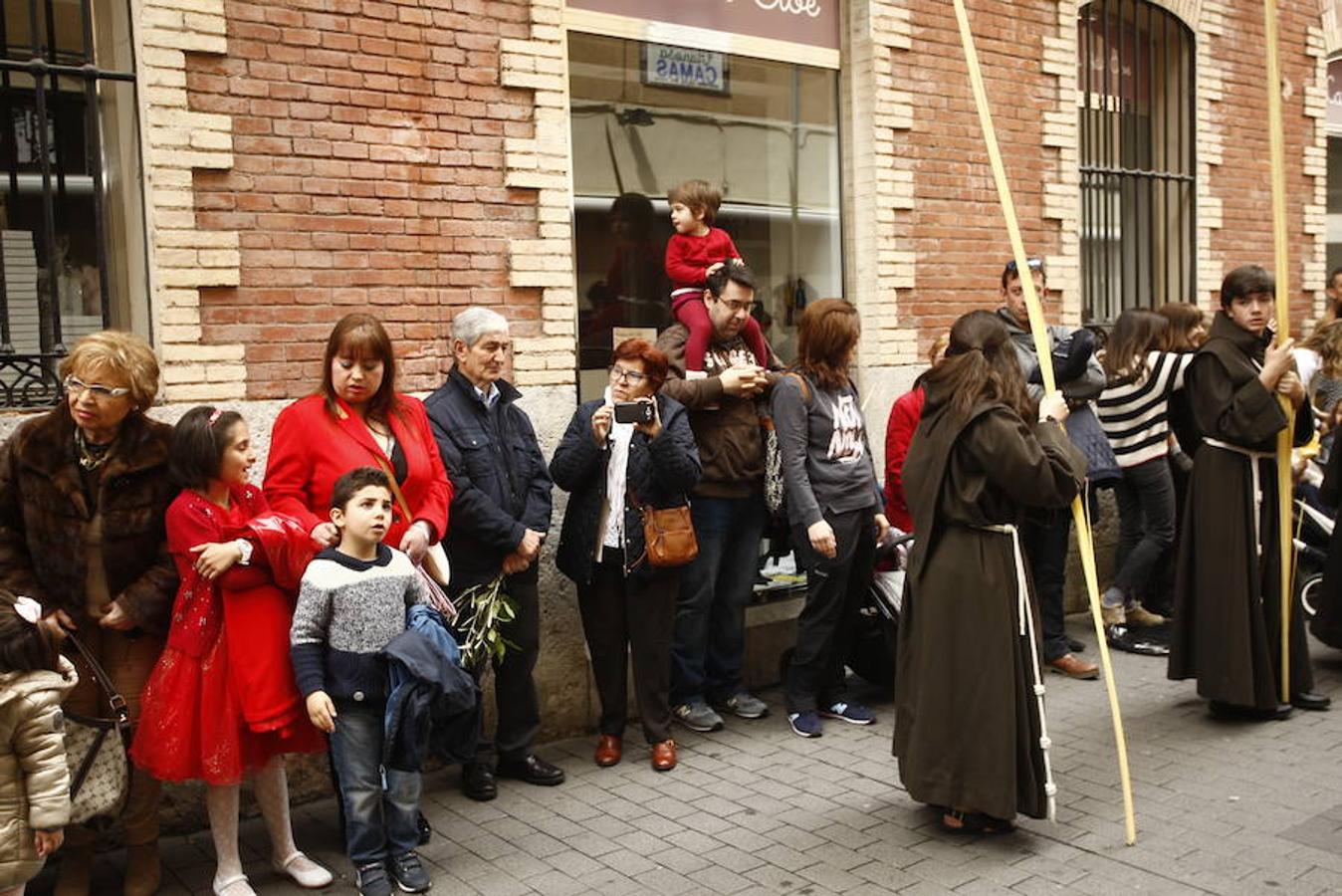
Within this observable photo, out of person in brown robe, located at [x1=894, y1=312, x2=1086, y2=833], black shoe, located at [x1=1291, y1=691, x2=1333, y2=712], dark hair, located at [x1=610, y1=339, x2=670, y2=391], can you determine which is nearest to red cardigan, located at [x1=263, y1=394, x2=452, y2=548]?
dark hair, located at [x1=610, y1=339, x2=670, y2=391]

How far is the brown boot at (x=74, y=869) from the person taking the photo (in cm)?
463

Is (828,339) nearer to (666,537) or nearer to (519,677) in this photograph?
(666,537)

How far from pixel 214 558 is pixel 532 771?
198cm

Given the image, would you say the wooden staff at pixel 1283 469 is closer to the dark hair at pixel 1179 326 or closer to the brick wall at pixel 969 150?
the dark hair at pixel 1179 326

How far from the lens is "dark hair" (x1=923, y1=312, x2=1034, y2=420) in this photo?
16.2ft

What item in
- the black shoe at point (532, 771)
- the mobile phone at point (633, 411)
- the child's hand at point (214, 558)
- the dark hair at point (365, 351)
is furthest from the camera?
the black shoe at point (532, 771)

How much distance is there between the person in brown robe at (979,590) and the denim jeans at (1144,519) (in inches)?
130

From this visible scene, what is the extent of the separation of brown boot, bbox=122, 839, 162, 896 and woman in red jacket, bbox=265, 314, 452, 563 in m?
1.30

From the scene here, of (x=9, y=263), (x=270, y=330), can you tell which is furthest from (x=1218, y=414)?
(x=9, y=263)

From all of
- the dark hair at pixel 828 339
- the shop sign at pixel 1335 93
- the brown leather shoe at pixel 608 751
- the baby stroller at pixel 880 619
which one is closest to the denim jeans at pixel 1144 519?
the baby stroller at pixel 880 619

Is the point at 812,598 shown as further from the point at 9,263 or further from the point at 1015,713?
the point at 9,263

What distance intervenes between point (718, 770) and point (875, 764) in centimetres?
71

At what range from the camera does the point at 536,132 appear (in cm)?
662

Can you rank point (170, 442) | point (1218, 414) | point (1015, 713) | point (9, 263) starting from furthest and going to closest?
point (1218, 414)
point (9, 263)
point (1015, 713)
point (170, 442)
